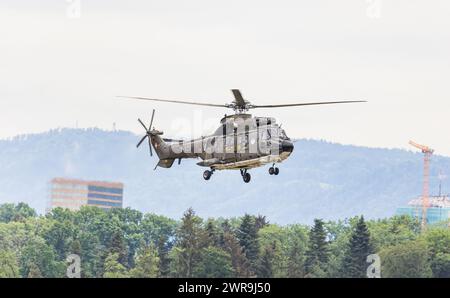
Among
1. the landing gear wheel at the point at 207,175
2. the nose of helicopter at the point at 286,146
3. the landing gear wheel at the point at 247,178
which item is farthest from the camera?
the landing gear wheel at the point at 207,175

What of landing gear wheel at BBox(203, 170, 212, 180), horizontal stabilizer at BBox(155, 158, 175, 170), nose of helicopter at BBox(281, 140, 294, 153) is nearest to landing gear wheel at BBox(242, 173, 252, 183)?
nose of helicopter at BBox(281, 140, 294, 153)

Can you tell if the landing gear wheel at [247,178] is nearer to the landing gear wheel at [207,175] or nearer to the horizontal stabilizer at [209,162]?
the landing gear wheel at [207,175]

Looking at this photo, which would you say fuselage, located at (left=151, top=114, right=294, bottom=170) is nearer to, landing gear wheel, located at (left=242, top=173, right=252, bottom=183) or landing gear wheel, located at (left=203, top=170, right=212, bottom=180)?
landing gear wheel, located at (left=203, top=170, right=212, bottom=180)

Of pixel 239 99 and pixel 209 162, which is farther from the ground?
pixel 239 99

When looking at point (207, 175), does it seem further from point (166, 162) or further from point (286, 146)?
point (166, 162)

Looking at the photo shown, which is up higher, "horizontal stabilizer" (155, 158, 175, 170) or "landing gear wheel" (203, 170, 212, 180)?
"horizontal stabilizer" (155, 158, 175, 170)

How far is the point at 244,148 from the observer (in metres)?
98.2

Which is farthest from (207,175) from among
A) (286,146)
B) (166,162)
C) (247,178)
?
(166,162)

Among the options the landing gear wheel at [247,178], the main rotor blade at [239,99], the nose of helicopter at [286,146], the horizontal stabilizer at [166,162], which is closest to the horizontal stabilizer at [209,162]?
the landing gear wheel at [247,178]

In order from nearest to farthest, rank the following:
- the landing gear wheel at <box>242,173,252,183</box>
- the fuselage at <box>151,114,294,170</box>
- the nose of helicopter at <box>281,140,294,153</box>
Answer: the landing gear wheel at <box>242,173,252,183</box>, the nose of helicopter at <box>281,140,294,153</box>, the fuselage at <box>151,114,294,170</box>

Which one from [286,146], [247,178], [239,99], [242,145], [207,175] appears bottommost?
[247,178]
